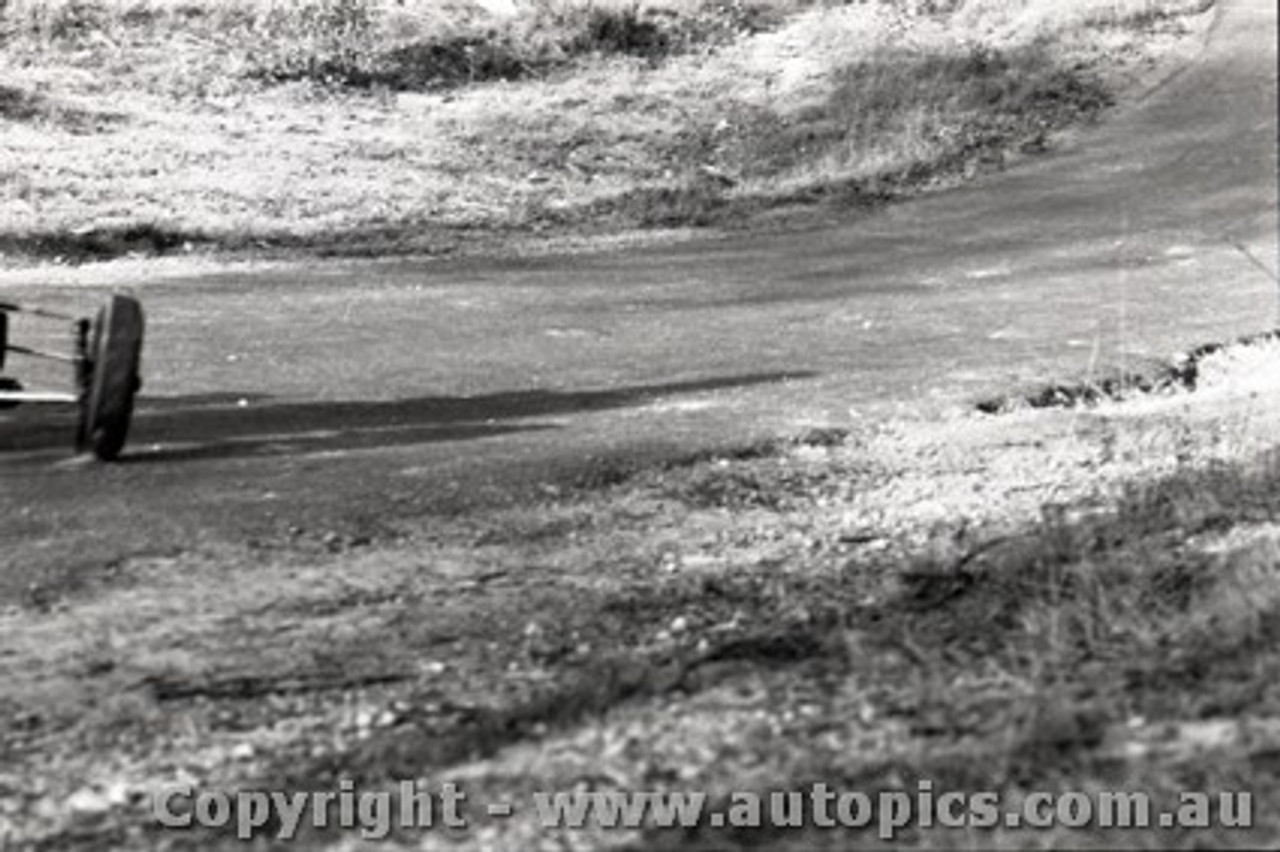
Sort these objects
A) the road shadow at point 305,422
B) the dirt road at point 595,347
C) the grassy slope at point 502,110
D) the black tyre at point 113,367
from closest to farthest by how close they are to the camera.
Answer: the black tyre at point 113,367
the dirt road at point 595,347
the road shadow at point 305,422
the grassy slope at point 502,110

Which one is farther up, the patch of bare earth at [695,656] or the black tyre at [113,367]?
the black tyre at [113,367]

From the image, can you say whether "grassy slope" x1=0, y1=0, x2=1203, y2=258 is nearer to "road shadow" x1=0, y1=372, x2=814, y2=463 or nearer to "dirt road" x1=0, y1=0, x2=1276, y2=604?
"dirt road" x1=0, y1=0, x2=1276, y2=604

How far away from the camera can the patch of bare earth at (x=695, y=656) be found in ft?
16.2

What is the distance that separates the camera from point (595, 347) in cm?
1156

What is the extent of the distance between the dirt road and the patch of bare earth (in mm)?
610

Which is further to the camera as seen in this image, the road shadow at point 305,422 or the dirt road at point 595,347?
the road shadow at point 305,422

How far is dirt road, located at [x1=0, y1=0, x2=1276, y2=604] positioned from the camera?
26.2 ft

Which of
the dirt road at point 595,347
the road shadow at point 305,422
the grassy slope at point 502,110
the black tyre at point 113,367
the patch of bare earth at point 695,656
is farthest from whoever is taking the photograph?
the grassy slope at point 502,110

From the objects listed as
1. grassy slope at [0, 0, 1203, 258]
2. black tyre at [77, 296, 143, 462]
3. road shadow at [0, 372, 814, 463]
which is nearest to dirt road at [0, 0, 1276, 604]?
road shadow at [0, 372, 814, 463]

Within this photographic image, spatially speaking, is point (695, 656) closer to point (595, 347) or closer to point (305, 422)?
Result: point (305, 422)

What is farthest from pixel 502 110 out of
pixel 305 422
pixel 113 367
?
pixel 113 367

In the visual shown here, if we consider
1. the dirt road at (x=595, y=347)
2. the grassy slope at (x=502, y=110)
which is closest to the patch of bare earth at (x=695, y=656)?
the dirt road at (x=595, y=347)

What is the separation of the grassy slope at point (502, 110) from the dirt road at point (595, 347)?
1717mm

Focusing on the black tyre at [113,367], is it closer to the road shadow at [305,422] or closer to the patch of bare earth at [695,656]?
the road shadow at [305,422]
